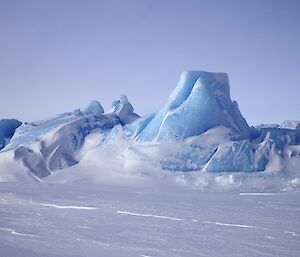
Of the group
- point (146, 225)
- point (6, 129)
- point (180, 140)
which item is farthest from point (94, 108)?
point (146, 225)

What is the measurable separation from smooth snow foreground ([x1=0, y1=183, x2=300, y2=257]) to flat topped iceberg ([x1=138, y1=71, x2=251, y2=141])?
19.4 feet

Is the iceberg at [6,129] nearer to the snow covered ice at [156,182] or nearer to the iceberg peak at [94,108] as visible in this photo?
the snow covered ice at [156,182]

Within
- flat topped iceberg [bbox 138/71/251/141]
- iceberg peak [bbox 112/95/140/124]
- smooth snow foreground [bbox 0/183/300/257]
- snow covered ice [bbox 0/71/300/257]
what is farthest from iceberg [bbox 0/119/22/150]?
smooth snow foreground [bbox 0/183/300/257]

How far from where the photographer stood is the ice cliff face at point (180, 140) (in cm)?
1889

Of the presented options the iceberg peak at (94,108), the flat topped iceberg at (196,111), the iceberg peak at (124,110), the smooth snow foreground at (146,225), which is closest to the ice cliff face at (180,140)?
the flat topped iceberg at (196,111)

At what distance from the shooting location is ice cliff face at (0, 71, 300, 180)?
62.0ft

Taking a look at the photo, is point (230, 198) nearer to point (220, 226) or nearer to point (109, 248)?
point (220, 226)

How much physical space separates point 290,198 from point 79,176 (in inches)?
396

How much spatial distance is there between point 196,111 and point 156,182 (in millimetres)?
4522

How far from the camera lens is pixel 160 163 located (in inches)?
755

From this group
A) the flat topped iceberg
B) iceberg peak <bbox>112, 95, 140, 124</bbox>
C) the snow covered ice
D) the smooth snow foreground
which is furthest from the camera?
iceberg peak <bbox>112, 95, 140, 124</bbox>

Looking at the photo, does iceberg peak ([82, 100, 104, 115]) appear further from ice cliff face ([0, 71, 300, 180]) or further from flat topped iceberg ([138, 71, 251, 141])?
flat topped iceberg ([138, 71, 251, 141])

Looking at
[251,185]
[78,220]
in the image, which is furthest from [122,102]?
[78,220]

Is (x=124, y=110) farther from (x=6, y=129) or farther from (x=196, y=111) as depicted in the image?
(x=6, y=129)
